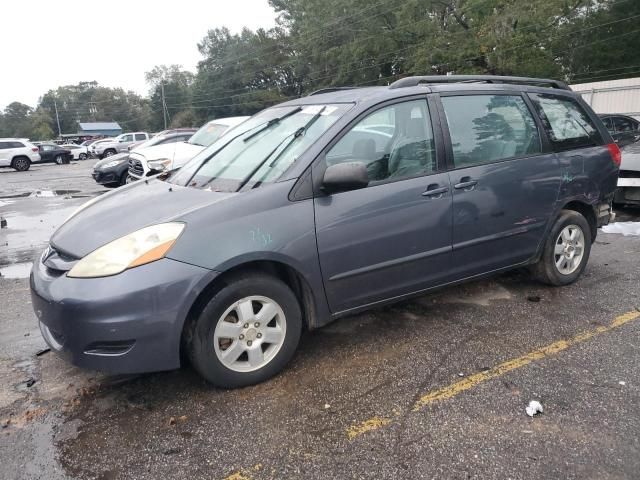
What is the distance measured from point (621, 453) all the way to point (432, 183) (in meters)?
1.92

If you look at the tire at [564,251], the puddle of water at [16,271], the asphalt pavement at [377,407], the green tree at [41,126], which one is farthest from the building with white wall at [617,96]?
the green tree at [41,126]

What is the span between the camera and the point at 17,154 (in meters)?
25.3

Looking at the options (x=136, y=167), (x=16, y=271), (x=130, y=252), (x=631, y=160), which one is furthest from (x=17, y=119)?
(x=130, y=252)

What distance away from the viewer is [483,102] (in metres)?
3.84

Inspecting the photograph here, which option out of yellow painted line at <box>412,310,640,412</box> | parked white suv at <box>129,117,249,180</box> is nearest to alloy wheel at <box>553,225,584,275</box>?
yellow painted line at <box>412,310,640,412</box>

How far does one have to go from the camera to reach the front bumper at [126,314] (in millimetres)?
Answer: 2516

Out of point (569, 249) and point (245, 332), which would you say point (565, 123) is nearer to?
point (569, 249)

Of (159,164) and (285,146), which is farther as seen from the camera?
(159,164)

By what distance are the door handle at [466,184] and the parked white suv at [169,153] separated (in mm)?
6691

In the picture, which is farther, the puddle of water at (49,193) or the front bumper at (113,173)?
the puddle of water at (49,193)

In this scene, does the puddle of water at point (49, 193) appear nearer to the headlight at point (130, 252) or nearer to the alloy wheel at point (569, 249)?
the headlight at point (130, 252)

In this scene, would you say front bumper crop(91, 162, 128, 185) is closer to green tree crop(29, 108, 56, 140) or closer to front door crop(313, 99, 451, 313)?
front door crop(313, 99, 451, 313)

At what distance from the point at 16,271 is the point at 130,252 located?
3.94 m

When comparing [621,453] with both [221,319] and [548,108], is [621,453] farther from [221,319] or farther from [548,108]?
[548,108]
